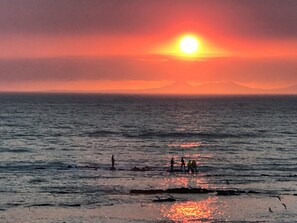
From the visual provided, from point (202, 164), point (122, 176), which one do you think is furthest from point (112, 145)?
point (122, 176)

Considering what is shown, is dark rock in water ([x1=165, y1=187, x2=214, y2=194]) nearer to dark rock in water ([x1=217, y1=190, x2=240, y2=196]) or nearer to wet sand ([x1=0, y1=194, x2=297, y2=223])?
dark rock in water ([x1=217, y1=190, x2=240, y2=196])

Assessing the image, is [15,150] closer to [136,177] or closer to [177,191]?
[136,177]

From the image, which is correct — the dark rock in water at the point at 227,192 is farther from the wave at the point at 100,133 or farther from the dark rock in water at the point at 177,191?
the wave at the point at 100,133

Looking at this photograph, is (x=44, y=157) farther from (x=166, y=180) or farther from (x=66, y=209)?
(x=66, y=209)

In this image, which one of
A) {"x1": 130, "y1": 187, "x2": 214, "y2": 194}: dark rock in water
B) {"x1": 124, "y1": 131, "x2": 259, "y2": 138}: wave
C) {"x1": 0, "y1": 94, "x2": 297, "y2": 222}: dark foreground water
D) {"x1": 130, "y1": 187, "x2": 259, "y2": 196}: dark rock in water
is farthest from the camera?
{"x1": 124, "y1": 131, "x2": 259, "y2": 138}: wave

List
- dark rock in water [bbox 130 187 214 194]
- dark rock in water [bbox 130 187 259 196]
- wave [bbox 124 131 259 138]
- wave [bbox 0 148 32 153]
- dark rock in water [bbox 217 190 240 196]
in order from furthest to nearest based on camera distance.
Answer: wave [bbox 124 131 259 138]
wave [bbox 0 148 32 153]
dark rock in water [bbox 130 187 214 194]
dark rock in water [bbox 130 187 259 196]
dark rock in water [bbox 217 190 240 196]

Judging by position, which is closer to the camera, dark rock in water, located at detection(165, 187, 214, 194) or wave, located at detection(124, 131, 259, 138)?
dark rock in water, located at detection(165, 187, 214, 194)

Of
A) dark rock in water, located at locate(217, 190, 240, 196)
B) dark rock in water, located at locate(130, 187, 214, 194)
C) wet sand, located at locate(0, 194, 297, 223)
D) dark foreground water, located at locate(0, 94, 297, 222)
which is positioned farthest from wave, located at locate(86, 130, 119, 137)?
wet sand, located at locate(0, 194, 297, 223)

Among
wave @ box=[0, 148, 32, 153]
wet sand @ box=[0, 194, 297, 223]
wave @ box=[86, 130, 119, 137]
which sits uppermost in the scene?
wet sand @ box=[0, 194, 297, 223]

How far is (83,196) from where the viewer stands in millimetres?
48188

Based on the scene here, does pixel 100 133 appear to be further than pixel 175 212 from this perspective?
Yes

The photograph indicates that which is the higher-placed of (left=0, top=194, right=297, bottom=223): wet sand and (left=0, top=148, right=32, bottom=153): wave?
(left=0, top=194, right=297, bottom=223): wet sand

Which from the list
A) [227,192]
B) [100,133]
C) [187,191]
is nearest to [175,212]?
[187,191]

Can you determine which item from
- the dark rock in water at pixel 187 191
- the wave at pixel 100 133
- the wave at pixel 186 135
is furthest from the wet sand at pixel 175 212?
the wave at pixel 100 133
